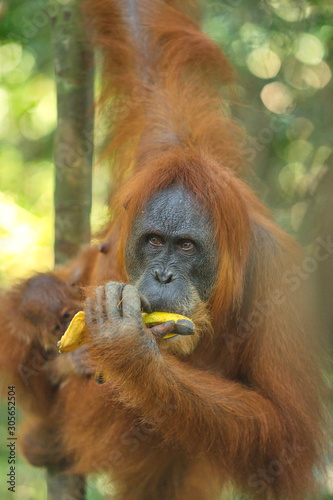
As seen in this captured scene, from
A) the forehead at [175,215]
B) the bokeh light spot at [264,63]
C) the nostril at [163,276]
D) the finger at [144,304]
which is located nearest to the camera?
the finger at [144,304]

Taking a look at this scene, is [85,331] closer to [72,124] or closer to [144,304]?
[144,304]

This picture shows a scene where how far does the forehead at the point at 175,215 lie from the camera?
3434 mm

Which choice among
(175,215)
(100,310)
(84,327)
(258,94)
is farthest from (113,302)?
(258,94)

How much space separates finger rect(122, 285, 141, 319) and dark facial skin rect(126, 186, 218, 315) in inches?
13.7

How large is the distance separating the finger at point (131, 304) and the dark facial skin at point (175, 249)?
347 millimetres

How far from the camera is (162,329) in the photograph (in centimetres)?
306

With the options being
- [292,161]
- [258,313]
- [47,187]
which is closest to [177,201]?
[258,313]

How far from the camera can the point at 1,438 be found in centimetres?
609

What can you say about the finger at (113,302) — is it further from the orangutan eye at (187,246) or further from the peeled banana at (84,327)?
the orangutan eye at (187,246)

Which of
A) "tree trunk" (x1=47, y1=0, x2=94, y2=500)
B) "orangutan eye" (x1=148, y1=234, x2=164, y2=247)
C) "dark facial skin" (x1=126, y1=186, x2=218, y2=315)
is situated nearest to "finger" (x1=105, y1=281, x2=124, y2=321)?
"dark facial skin" (x1=126, y1=186, x2=218, y2=315)

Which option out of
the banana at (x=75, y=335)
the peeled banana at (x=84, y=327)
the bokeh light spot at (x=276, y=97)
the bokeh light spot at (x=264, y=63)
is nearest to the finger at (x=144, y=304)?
the peeled banana at (x=84, y=327)

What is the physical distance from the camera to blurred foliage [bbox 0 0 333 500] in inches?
203

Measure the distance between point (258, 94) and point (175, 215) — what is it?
9.68 ft

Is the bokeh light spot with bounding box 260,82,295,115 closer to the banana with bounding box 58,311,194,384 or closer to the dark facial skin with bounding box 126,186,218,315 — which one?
the dark facial skin with bounding box 126,186,218,315
